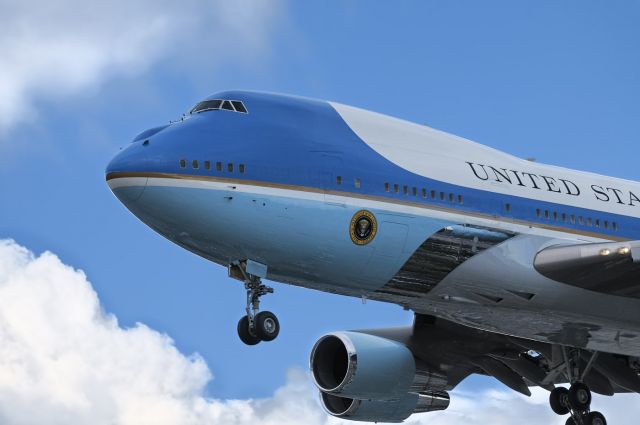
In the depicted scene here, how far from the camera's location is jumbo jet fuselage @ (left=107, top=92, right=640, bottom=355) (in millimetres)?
21812

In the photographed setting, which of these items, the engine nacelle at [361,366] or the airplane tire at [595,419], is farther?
the airplane tire at [595,419]

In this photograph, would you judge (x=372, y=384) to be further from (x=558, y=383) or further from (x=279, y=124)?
(x=279, y=124)

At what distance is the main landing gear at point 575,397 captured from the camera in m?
27.3

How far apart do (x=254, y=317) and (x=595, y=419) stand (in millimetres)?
9291

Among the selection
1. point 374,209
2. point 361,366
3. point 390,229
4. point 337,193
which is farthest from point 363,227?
point 361,366

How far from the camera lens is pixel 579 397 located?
90.1 ft

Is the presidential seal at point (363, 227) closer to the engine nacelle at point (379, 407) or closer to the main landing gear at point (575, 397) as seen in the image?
the engine nacelle at point (379, 407)

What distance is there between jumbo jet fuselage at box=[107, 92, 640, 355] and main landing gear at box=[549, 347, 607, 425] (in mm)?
1747

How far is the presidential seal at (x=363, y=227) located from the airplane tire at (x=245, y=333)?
2.50m

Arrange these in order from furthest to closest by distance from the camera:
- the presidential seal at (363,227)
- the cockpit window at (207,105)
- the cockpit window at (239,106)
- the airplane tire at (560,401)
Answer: the airplane tire at (560,401) → the cockpit window at (207,105) → the cockpit window at (239,106) → the presidential seal at (363,227)

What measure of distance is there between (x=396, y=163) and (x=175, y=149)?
4.32 m

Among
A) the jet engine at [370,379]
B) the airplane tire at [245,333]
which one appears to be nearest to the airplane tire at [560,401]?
the jet engine at [370,379]

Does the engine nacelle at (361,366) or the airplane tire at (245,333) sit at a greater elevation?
the engine nacelle at (361,366)

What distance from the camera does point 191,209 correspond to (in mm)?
21641
